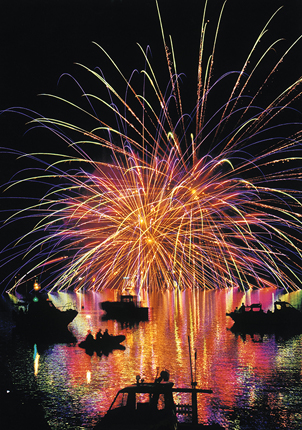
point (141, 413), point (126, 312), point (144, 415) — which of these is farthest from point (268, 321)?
point (144, 415)

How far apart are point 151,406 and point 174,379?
13.9 m

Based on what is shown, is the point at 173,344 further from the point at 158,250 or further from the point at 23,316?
the point at 158,250

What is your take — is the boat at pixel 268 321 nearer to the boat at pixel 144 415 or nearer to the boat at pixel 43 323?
the boat at pixel 43 323

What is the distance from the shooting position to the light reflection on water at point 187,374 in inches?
979

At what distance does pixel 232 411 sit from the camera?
2512cm

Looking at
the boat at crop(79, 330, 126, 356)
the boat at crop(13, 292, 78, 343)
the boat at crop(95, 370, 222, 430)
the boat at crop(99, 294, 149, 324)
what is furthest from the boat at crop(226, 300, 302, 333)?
the boat at crop(95, 370, 222, 430)

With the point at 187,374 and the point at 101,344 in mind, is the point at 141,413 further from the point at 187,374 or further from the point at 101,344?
the point at 101,344

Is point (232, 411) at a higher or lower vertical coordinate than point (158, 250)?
lower

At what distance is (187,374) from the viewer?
1300 inches

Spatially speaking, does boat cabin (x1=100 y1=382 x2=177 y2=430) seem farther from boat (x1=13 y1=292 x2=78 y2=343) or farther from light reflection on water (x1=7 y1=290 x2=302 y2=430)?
boat (x1=13 y1=292 x2=78 y2=343)

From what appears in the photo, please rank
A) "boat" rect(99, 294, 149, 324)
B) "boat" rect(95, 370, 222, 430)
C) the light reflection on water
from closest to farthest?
"boat" rect(95, 370, 222, 430) → the light reflection on water → "boat" rect(99, 294, 149, 324)

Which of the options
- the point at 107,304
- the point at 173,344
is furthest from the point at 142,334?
the point at 107,304

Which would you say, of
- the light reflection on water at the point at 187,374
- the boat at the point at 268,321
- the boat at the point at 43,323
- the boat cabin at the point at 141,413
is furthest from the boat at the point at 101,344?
the boat cabin at the point at 141,413

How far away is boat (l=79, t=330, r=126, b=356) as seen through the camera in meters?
42.2
